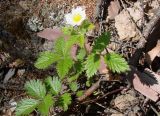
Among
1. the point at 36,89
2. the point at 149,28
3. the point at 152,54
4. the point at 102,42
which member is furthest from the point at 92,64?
the point at 152,54

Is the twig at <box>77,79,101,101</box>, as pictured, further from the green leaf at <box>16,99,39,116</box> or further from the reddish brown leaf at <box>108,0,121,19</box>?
the reddish brown leaf at <box>108,0,121,19</box>

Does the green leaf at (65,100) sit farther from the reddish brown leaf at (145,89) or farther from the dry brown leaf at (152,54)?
the dry brown leaf at (152,54)

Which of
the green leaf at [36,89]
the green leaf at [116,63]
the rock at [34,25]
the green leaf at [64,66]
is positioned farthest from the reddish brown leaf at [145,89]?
the rock at [34,25]

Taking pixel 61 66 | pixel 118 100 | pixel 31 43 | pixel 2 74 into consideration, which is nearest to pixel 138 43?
pixel 118 100

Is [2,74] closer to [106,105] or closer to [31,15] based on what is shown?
[31,15]

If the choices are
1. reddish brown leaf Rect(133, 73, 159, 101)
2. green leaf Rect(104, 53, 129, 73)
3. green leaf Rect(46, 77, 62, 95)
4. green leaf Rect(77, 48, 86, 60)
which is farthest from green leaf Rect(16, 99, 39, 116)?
reddish brown leaf Rect(133, 73, 159, 101)
